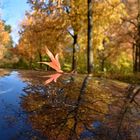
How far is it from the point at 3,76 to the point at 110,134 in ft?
6.76

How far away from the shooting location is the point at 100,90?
3.37m

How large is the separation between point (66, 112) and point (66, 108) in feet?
0.29

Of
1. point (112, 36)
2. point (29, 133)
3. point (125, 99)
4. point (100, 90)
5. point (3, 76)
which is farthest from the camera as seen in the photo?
point (112, 36)

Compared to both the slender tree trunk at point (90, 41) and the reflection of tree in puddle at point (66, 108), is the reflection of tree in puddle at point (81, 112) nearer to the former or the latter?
the reflection of tree in puddle at point (66, 108)

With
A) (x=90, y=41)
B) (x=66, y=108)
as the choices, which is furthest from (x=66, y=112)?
(x=90, y=41)

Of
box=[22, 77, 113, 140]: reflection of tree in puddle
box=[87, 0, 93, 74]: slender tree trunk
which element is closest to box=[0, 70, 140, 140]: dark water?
box=[22, 77, 113, 140]: reflection of tree in puddle

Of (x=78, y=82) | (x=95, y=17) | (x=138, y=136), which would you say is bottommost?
(x=138, y=136)

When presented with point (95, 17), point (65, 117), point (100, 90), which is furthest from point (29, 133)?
point (95, 17)

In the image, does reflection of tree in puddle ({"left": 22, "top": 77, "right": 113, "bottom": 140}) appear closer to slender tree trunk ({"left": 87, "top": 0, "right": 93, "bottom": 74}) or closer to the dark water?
the dark water

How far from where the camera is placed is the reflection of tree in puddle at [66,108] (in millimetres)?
2256

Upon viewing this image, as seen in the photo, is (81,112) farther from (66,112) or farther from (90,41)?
(90,41)

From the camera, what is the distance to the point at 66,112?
8.37ft

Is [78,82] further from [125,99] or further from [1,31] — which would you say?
[1,31]

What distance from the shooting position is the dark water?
2227 millimetres
